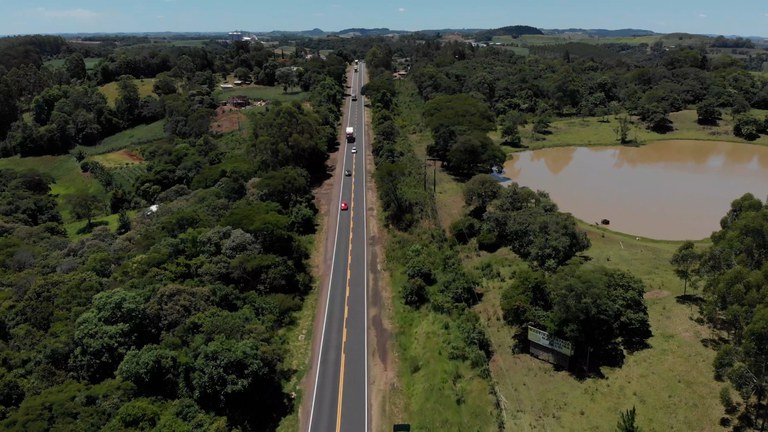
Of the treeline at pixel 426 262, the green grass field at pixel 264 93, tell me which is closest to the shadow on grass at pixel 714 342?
the treeline at pixel 426 262

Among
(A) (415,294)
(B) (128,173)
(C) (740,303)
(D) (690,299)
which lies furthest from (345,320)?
(B) (128,173)

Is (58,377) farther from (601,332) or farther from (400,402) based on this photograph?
(601,332)

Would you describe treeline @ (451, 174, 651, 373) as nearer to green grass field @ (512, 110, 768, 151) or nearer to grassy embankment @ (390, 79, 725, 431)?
grassy embankment @ (390, 79, 725, 431)

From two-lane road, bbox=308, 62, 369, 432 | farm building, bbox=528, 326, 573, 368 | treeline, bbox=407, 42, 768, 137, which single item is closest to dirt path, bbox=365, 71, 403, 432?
two-lane road, bbox=308, 62, 369, 432

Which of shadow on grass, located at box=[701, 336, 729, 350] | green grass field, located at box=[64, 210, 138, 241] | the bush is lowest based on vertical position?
green grass field, located at box=[64, 210, 138, 241]

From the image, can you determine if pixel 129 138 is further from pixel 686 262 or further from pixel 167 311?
pixel 686 262

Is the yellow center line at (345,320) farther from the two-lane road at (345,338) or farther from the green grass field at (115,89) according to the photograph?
the green grass field at (115,89)
